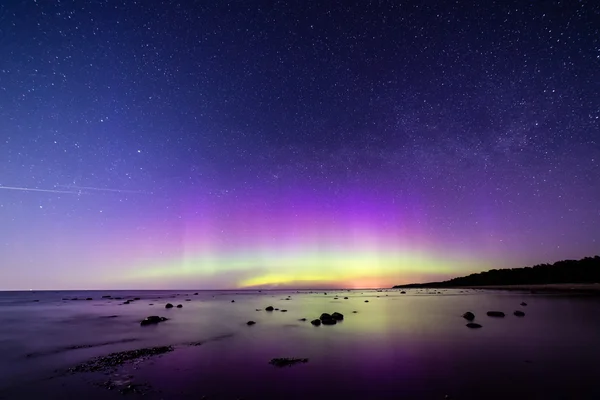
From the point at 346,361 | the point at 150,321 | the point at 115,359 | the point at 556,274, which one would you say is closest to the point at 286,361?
the point at 346,361

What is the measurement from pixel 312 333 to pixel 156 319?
76.4 ft

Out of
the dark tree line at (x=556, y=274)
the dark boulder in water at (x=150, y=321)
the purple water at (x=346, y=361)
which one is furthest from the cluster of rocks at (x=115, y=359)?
the dark tree line at (x=556, y=274)

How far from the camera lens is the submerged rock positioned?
18219mm

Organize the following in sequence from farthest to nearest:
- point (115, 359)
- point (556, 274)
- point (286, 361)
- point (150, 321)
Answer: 1. point (556, 274)
2. point (150, 321)
3. point (115, 359)
4. point (286, 361)

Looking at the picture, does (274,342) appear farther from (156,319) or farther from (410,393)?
(156,319)

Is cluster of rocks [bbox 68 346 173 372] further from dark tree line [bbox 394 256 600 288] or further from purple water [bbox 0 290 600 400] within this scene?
dark tree line [bbox 394 256 600 288]

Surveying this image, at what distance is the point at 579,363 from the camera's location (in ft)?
54.0

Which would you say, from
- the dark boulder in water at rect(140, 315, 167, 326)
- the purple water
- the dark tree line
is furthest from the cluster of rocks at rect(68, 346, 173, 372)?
the dark tree line

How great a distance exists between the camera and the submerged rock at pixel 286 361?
59.8 ft

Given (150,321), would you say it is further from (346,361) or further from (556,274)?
(556,274)

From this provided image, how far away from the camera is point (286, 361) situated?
61.4ft

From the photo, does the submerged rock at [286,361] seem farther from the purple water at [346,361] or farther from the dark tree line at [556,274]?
the dark tree line at [556,274]

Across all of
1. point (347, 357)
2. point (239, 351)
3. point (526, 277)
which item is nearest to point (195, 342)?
point (239, 351)

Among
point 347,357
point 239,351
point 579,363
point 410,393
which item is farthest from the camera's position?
point 239,351
